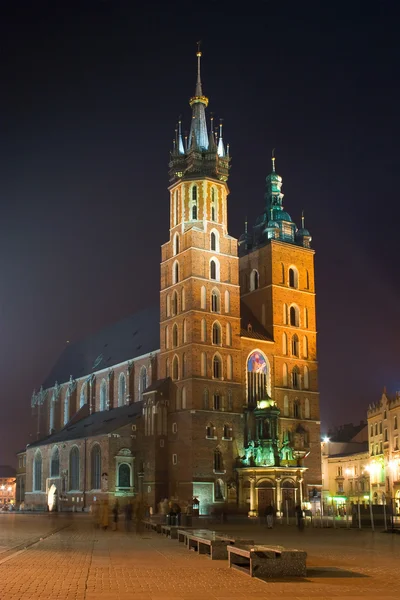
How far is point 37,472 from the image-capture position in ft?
293

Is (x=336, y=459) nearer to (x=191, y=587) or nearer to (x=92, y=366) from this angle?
(x=92, y=366)

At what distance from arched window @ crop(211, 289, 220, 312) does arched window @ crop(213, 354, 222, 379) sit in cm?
428

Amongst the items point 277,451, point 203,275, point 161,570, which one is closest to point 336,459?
point 277,451

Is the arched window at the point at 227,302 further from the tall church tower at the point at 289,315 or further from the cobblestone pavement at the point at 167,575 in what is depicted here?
the cobblestone pavement at the point at 167,575

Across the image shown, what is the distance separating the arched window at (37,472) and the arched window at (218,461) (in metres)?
27.4

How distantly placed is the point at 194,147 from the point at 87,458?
31364 millimetres

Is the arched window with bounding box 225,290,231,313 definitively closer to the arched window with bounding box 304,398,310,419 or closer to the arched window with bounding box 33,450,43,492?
the arched window with bounding box 304,398,310,419

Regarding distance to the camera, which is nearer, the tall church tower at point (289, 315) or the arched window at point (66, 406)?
the tall church tower at point (289, 315)

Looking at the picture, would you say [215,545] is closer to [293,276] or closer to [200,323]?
[200,323]

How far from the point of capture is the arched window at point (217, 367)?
69.8 metres

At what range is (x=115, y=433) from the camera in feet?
234

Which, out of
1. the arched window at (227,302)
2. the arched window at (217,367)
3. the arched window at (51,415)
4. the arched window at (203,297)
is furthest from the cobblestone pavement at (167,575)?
the arched window at (51,415)

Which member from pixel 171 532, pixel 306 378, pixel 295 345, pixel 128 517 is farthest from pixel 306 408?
pixel 171 532

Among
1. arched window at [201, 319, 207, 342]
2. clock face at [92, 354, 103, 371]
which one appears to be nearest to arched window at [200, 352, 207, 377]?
arched window at [201, 319, 207, 342]
